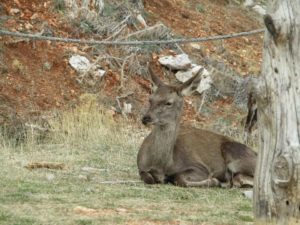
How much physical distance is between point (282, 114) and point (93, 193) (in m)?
3.18

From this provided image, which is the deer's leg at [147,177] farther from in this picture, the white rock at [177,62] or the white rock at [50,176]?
the white rock at [177,62]

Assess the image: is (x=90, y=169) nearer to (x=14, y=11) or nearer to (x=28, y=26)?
(x=28, y=26)

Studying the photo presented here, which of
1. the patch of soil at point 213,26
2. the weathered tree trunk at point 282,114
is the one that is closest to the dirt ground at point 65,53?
the patch of soil at point 213,26

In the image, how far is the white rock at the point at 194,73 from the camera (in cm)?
2017

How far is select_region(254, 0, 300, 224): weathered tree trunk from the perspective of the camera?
7.15 metres

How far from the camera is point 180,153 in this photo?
38.2 ft

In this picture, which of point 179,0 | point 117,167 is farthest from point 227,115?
point 117,167

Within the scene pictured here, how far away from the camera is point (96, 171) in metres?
11.7

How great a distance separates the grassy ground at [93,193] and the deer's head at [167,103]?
810 mm

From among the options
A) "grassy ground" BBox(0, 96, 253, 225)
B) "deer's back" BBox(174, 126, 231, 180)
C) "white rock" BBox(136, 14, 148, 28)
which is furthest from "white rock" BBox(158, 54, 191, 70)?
"deer's back" BBox(174, 126, 231, 180)

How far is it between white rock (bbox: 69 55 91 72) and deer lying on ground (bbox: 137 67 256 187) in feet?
26.2

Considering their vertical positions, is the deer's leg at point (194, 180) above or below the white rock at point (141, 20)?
below

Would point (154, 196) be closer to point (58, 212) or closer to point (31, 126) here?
point (58, 212)

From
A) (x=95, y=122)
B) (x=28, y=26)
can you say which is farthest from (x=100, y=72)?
(x=95, y=122)
